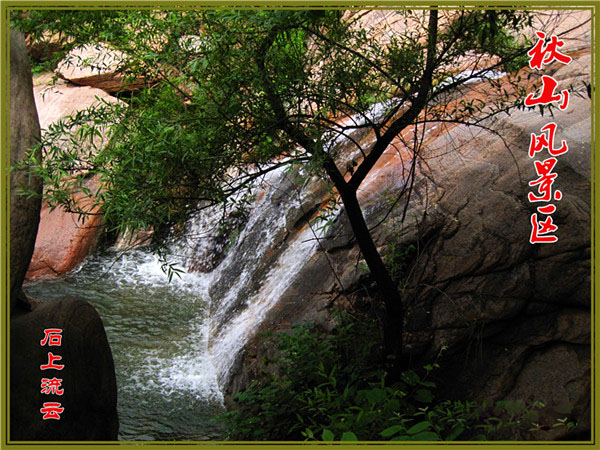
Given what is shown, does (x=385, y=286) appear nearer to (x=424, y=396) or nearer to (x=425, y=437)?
(x=424, y=396)

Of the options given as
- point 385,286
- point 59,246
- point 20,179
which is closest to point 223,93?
point 20,179

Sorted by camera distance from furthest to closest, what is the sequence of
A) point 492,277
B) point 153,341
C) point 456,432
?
point 153,341, point 492,277, point 456,432

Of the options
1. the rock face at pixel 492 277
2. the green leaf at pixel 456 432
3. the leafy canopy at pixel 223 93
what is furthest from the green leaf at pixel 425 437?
the leafy canopy at pixel 223 93

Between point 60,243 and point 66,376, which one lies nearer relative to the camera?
point 66,376

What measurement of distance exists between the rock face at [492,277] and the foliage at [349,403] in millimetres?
161

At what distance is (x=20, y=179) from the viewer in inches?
146

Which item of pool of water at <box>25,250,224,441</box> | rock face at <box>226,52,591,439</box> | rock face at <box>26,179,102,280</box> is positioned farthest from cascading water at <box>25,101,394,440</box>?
rock face at <box>226,52,591,439</box>

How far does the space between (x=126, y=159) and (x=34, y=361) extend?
1.36m

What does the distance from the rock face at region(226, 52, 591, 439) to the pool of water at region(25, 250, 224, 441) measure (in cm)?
44

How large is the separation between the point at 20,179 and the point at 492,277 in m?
3.09

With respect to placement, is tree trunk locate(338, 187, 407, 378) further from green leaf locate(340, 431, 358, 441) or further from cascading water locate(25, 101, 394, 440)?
green leaf locate(340, 431, 358, 441)

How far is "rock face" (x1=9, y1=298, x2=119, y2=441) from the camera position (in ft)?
11.7

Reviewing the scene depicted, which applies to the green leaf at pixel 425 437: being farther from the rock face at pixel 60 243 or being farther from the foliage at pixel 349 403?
the rock face at pixel 60 243

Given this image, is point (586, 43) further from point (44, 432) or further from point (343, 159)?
point (44, 432)
